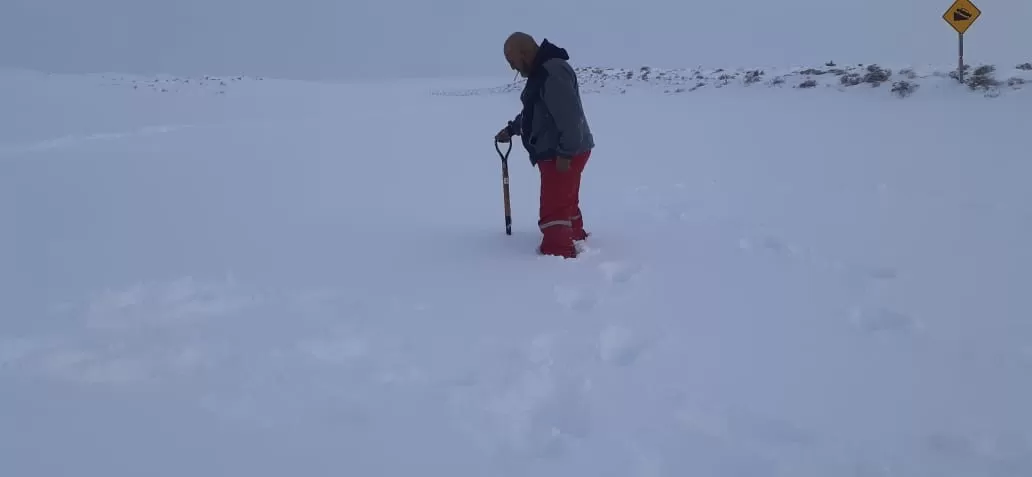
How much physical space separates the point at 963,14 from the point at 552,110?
35.5 ft

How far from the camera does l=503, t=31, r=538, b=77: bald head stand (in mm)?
4285

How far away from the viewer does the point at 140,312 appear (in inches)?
154

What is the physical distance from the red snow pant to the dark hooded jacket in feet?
0.30

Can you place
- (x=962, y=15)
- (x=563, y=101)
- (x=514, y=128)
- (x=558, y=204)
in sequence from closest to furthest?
(x=563, y=101)
(x=558, y=204)
(x=514, y=128)
(x=962, y=15)

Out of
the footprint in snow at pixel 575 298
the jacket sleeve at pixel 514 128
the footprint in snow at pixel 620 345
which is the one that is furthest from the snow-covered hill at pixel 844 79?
the footprint in snow at pixel 620 345

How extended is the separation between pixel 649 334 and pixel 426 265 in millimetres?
1756

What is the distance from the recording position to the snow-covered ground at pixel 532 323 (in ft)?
8.29

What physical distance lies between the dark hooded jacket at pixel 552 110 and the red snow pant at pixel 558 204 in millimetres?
91

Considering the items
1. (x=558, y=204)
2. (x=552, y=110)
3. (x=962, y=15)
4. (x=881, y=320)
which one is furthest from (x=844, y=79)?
(x=881, y=320)

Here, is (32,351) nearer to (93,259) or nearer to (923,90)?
(93,259)

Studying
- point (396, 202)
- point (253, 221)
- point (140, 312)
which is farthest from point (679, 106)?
point (140, 312)

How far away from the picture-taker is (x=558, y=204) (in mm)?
4535

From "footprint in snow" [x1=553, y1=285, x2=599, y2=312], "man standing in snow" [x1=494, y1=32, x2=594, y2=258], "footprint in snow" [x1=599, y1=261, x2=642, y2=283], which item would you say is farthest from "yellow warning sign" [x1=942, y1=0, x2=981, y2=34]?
"footprint in snow" [x1=553, y1=285, x2=599, y2=312]

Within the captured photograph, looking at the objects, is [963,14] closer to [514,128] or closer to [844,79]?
[844,79]
